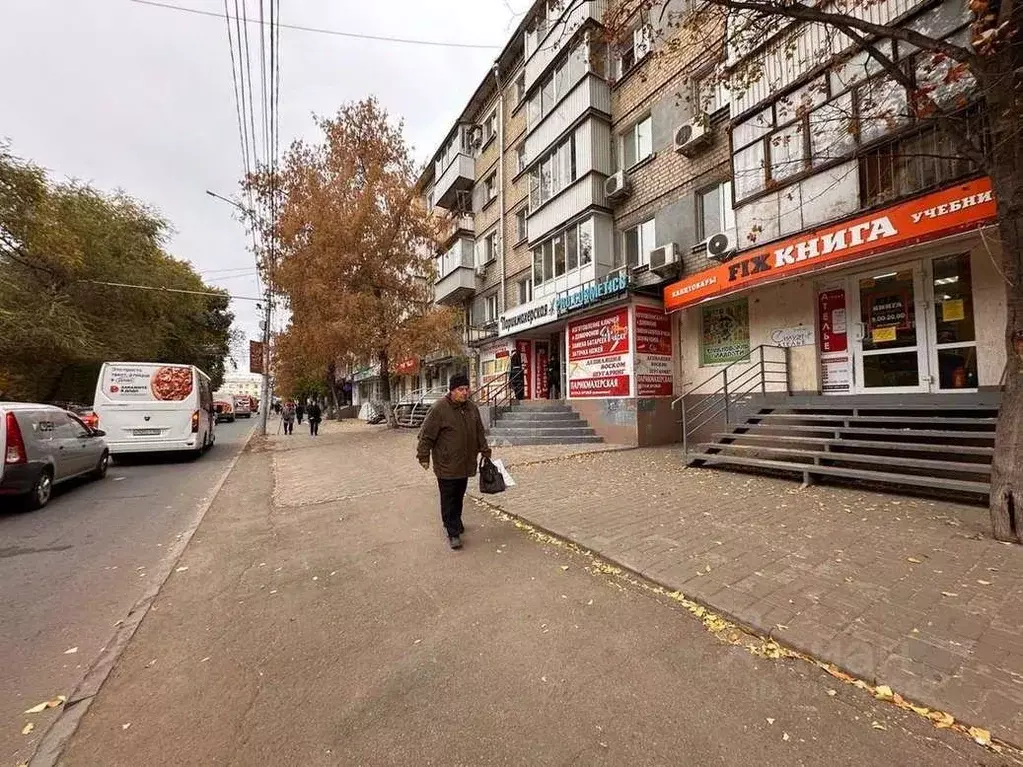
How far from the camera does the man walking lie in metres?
4.66

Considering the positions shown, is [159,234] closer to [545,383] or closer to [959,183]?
[545,383]

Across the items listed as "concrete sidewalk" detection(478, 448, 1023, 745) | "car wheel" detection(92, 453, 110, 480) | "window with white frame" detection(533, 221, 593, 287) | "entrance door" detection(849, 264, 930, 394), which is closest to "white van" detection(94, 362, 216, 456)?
"car wheel" detection(92, 453, 110, 480)

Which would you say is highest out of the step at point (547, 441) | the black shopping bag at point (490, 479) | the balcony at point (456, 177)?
the balcony at point (456, 177)

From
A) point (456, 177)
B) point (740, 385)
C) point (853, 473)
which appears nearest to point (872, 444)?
point (853, 473)

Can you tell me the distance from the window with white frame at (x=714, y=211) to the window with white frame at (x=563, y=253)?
3.06 metres

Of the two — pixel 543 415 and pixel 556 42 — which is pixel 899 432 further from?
pixel 556 42

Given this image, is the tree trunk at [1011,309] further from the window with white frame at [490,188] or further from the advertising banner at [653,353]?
the window with white frame at [490,188]

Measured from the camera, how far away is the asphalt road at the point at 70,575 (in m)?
2.68

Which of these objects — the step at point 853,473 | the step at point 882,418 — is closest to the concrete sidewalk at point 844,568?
the step at point 853,473

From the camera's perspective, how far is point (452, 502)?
15.5 feet

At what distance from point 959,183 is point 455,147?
2124 cm

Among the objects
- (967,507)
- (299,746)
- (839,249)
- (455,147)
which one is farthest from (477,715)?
(455,147)

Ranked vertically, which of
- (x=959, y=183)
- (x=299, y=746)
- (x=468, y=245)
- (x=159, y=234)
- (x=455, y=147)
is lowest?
(x=299, y=746)

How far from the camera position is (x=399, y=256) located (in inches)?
704
